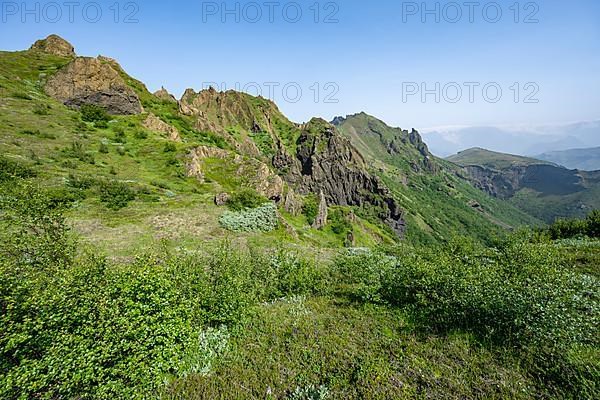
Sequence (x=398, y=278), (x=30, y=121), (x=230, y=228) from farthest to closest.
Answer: (x=30, y=121)
(x=230, y=228)
(x=398, y=278)

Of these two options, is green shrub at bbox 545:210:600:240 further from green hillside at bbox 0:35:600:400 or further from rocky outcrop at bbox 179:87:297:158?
rocky outcrop at bbox 179:87:297:158

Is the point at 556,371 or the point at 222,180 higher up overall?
the point at 222,180

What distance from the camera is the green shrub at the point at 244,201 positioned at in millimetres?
30942

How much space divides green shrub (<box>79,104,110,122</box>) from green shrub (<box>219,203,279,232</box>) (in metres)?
34.8

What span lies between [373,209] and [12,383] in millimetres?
153542

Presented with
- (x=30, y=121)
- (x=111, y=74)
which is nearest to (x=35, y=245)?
(x=30, y=121)

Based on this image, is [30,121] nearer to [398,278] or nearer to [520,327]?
[398,278]

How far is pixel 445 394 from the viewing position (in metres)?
8.20

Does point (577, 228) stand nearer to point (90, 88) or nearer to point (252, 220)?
point (252, 220)

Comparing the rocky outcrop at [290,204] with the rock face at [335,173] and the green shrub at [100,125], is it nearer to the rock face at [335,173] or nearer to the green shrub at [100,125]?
the green shrub at [100,125]

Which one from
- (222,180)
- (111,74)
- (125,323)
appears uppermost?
(111,74)

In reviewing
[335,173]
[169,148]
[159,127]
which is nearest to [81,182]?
[169,148]

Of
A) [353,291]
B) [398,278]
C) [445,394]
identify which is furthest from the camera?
[353,291]

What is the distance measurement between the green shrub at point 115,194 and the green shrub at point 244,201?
10405 mm
